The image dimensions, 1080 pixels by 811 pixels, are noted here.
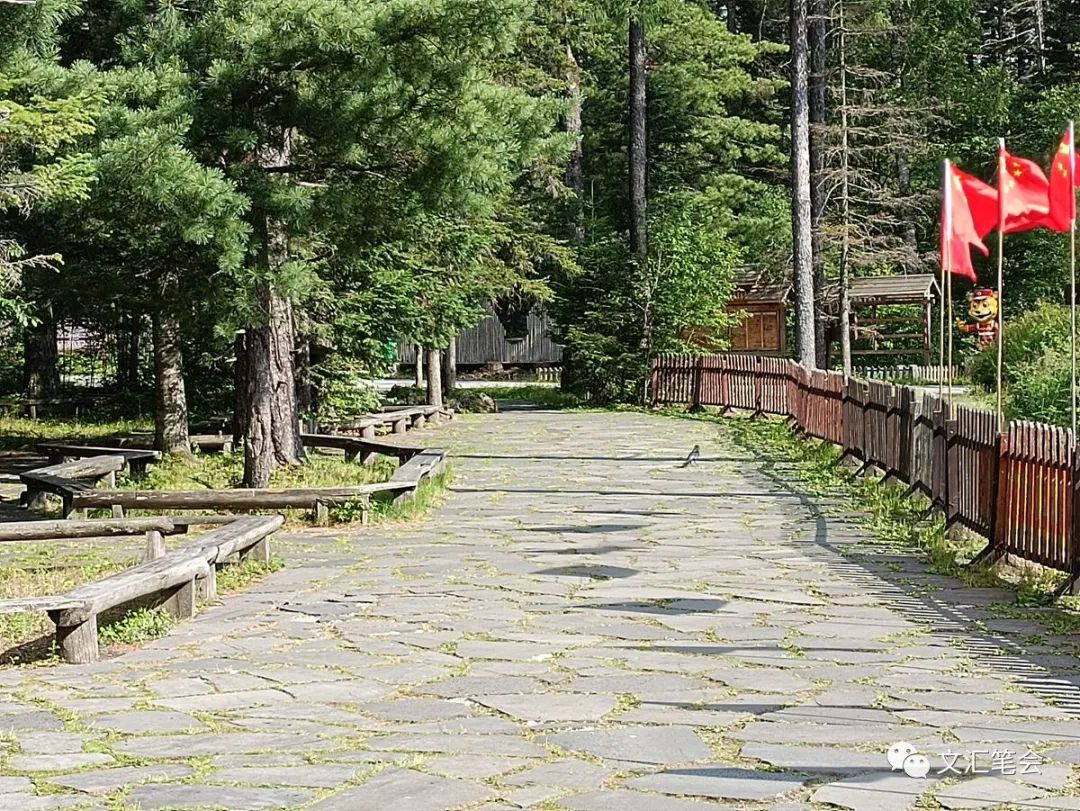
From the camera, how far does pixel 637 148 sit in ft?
114

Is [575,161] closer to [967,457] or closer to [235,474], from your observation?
[235,474]

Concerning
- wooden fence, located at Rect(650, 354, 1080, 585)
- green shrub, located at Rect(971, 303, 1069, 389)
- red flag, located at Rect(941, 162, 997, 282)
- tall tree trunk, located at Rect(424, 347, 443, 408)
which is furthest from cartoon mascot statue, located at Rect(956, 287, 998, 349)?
red flag, located at Rect(941, 162, 997, 282)

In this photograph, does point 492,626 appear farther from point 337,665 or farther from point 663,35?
point 663,35

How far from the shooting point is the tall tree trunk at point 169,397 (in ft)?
64.7

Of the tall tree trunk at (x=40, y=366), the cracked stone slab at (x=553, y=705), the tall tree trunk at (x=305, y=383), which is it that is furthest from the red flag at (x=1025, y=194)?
the tall tree trunk at (x=40, y=366)

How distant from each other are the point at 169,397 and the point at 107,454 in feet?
6.85

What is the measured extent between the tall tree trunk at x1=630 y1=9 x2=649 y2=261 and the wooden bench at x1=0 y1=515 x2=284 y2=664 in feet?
76.3

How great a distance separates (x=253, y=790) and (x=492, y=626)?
3482mm

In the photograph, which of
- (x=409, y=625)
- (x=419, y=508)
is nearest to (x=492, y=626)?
(x=409, y=625)

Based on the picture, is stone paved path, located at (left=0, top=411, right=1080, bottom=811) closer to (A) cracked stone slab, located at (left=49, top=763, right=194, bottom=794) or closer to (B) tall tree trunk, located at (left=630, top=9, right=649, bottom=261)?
(A) cracked stone slab, located at (left=49, top=763, right=194, bottom=794)

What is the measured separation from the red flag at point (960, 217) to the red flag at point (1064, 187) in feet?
4.91

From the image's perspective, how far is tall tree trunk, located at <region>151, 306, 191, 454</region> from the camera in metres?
19.7

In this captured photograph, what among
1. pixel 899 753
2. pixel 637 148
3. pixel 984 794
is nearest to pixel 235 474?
pixel 899 753

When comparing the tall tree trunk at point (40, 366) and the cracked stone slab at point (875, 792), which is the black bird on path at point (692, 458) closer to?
the cracked stone slab at point (875, 792)
